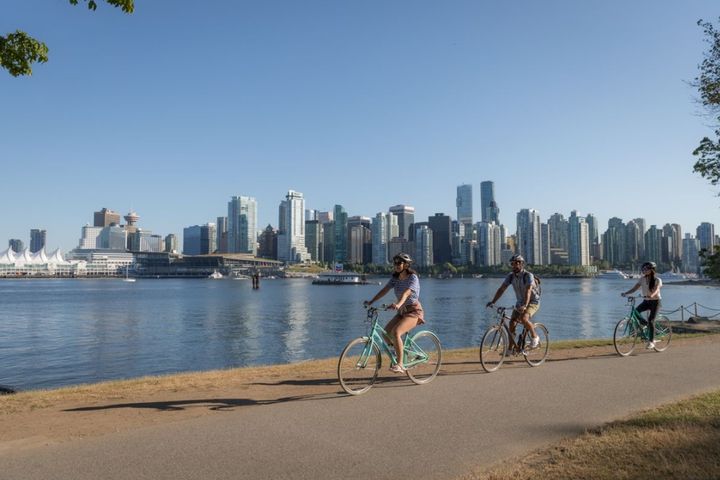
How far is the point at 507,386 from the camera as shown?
8.84 m

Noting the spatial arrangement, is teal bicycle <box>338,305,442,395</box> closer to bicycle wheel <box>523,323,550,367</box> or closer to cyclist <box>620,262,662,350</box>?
bicycle wheel <box>523,323,550,367</box>

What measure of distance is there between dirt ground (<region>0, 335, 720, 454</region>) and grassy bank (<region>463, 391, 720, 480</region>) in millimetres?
3606

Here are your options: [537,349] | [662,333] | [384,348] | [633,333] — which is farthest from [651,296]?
[384,348]

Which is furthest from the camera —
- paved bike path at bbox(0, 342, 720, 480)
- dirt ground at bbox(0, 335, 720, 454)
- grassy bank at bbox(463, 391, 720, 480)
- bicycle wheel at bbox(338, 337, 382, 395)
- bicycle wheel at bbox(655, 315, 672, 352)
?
bicycle wheel at bbox(655, 315, 672, 352)

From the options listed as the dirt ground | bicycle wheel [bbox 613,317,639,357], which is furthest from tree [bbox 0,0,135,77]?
bicycle wheel [bbox 613,317,639,357]

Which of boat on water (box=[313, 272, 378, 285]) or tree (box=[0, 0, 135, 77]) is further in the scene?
boat on water (box=[313, 272, 378, 285])

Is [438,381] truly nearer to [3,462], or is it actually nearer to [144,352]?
[3,462]

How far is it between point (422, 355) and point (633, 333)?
6.56m

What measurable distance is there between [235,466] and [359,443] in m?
1.37

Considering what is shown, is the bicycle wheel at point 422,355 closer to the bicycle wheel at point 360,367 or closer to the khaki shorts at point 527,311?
the bicycle wheel at point 360,367

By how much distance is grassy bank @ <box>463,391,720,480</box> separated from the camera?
478 centimetres

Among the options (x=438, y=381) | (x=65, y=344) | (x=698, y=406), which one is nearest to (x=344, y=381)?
(x=438, y=381)

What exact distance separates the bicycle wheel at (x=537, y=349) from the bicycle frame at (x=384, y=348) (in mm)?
2842

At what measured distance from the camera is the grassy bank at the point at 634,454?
15.7ft
